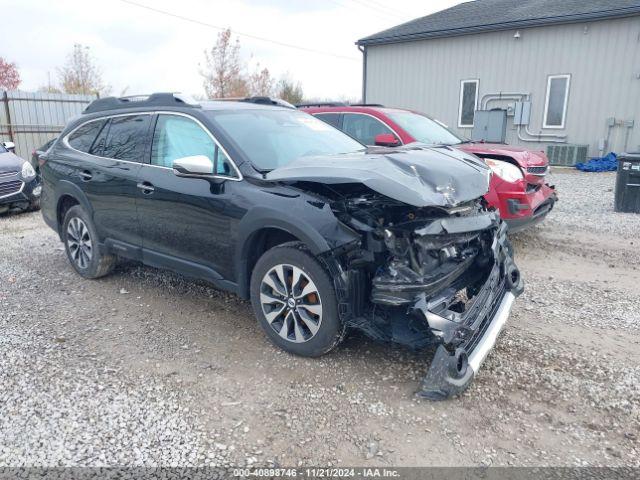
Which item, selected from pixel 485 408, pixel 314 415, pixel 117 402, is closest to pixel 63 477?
pixel 117 402

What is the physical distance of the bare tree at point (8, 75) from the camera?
30.7 m

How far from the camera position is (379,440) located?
2.69 m

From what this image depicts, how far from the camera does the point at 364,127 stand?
Answer: 6863 millimetres

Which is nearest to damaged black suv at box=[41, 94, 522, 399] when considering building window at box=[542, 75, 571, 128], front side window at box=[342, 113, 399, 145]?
front side window at box=[342, 113, 399, 145]

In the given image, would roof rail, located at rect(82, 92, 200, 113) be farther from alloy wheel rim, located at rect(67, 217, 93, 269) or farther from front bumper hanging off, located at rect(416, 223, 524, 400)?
front bumper hanging off, located at rect(416, 223, 524, 400)

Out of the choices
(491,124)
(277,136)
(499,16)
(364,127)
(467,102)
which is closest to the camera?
(277,136)

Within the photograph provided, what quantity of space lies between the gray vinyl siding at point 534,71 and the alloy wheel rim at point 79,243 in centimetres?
1412

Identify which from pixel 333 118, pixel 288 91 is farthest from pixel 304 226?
pixel 288 91

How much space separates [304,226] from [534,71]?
14.5 metres

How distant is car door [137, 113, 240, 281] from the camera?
12.3 feet

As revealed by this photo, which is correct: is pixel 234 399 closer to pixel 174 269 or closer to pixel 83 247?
pixel 174 269

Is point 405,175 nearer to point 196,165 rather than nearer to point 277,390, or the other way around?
point 196,165

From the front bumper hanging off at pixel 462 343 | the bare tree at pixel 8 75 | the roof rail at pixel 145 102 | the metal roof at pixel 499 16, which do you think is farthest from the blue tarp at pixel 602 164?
the bare tree at pixel 8 75

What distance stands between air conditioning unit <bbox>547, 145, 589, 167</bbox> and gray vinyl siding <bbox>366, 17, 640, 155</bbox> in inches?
11.8
